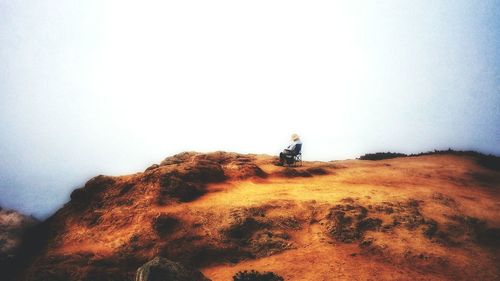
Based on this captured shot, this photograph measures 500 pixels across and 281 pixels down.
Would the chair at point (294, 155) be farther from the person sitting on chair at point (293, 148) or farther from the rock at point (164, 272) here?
the rock at point (164, 272)

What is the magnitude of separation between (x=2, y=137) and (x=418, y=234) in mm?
194967

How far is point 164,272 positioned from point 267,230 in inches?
157

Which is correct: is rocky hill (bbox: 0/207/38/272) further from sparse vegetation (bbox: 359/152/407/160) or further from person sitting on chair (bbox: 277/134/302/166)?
sparse vegetation (bbox: 359/152/407/160)

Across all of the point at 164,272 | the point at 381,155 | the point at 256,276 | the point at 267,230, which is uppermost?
the point at 381,155

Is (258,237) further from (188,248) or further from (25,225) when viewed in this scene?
(25,225)

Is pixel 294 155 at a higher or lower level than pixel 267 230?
higher

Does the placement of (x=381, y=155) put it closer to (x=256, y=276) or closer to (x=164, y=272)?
(x=256, y=276)

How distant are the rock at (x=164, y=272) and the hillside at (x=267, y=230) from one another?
5.43 ft

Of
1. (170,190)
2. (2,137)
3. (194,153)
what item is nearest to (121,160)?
(2,137)

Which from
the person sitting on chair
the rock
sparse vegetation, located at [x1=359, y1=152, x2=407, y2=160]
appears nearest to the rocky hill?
the rock

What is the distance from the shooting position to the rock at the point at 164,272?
608 cm

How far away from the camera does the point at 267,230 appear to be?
9.45 m

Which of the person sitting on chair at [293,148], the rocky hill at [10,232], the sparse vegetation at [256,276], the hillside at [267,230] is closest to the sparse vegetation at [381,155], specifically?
the person sitting on chair at [293,148]

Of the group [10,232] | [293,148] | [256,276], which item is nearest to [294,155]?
[293,148]
